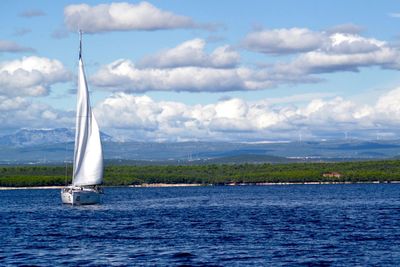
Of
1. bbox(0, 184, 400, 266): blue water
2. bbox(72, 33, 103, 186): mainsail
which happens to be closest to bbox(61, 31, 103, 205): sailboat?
bbox(72, 33, 103, 186): mainsail

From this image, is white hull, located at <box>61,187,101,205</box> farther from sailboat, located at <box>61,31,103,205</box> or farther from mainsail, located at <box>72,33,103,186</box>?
mainsail, located at <box>72,33,103,186</box>

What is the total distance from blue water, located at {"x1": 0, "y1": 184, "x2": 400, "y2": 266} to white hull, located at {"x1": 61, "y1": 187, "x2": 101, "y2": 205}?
300cm

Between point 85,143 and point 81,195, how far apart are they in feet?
23.0

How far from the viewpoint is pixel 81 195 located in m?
107

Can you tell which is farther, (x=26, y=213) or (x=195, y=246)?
(x=26, y=213)

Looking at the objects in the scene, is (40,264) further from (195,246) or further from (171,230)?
(171,230)

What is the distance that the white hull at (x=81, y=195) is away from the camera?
10710 centimetres

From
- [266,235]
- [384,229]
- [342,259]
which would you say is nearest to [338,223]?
[384,229]

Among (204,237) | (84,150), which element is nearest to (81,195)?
(84,150)

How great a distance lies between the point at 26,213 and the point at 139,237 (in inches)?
1544

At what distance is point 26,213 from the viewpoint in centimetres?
10512

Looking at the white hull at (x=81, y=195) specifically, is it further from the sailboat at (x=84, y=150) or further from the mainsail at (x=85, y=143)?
the mainsail at (x=85, y=143)

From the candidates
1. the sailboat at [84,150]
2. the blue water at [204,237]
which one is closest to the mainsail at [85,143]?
the sailboat at [84,150]

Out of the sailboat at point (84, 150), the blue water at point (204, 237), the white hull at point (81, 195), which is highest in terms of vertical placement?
the sailboat at point (84, 150)
